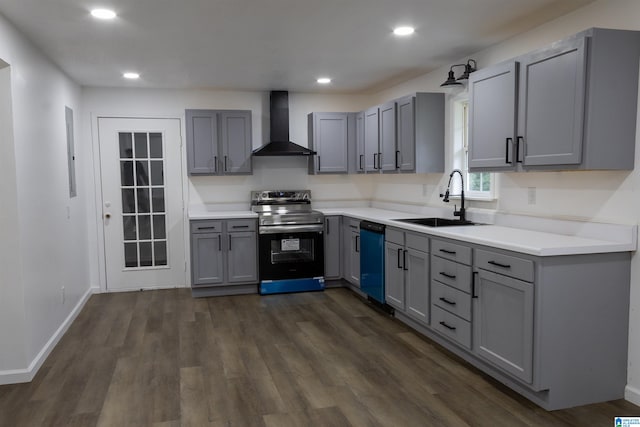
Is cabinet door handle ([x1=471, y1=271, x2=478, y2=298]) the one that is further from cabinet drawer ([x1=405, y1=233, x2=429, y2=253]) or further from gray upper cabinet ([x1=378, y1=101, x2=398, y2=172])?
gray upper cabinet ([x1=378, y1=101, x2=398, y2=172])

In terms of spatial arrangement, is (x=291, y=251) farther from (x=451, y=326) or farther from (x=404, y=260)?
(x=451, y=326)

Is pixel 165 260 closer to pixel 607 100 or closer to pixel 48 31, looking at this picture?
pixel 48 31

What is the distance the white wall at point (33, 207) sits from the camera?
326 centimetres

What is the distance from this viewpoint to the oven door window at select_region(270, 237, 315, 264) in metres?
5.63

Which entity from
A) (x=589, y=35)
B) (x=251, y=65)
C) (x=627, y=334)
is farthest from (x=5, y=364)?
(x=589, y=35)

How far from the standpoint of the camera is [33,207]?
3.59 m

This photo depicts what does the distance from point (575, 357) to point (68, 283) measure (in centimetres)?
419

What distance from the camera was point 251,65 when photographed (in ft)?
15.3

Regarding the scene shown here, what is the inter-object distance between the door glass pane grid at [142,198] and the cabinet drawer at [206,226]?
0.76 metres

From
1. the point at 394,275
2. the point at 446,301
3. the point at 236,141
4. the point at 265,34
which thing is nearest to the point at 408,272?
the point at 394,275

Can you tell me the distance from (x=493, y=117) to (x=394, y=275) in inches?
67.0

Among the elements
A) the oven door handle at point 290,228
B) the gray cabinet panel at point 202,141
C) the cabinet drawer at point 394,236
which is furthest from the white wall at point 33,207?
the cabinet drawer at point 394,236

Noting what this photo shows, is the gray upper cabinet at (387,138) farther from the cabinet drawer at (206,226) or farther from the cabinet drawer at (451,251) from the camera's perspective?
the cabinet drawer at (206,226)

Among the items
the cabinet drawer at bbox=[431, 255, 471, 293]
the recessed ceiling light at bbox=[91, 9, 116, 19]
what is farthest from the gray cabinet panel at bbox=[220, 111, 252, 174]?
the cabinet drawer at bbox=[431, 255, 471, 293]
